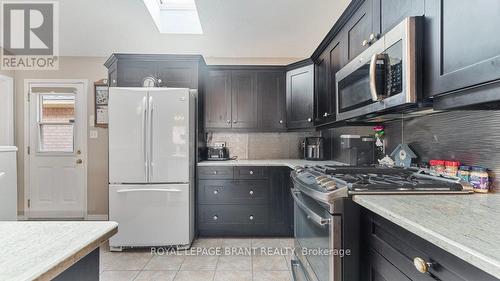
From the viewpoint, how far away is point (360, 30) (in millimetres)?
1612

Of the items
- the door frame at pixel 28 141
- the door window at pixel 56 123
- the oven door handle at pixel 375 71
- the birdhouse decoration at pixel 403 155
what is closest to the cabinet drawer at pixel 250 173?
the birdhouse decoration at pixel 403 155

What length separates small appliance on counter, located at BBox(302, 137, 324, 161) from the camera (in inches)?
119

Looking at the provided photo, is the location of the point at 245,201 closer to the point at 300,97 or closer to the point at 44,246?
the point at 300,97

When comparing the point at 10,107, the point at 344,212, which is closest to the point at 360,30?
the point at 344,212

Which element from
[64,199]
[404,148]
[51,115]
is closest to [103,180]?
[64,199]

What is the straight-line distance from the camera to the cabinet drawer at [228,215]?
2.84 m

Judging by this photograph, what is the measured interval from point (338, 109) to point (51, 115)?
3.97 m

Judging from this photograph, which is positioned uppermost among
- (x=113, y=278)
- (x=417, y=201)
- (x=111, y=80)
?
(x=111, y=80)

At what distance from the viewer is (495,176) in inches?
42.9

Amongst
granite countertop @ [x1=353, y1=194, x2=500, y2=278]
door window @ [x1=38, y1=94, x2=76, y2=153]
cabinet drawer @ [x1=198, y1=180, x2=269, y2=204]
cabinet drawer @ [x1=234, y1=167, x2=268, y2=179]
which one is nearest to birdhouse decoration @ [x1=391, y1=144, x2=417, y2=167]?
granite countertop @ [x1=353, y1=194, x2=500, y2=278]

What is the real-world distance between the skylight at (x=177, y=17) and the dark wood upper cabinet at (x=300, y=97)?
1.26 m

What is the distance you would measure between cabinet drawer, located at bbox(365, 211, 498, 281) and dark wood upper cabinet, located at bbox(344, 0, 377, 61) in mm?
1046

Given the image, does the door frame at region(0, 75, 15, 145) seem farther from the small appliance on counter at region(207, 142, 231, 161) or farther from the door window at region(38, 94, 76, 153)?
the small appliance on counter at region(207, 142, 231, 161)

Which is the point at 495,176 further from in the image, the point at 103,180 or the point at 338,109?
the point at 103,180
